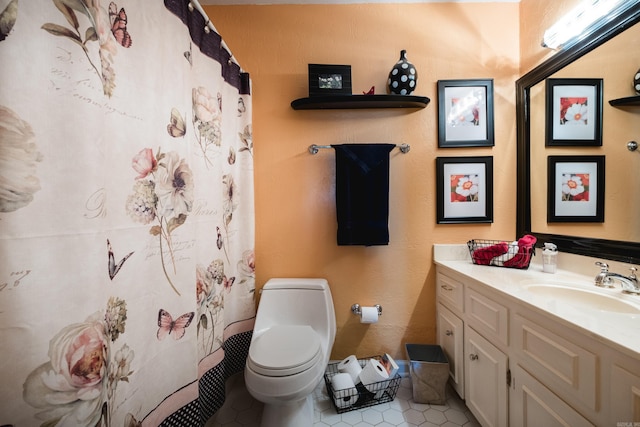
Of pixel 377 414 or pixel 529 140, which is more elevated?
pixel 529 140

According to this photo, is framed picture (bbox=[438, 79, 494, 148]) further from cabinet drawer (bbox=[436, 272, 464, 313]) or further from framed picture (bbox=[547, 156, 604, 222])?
cabinet drawer (bbox=[436, 272, 464, 313])

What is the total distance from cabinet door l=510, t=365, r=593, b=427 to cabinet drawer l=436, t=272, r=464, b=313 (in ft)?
1.29

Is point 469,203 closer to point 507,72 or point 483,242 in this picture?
point 483,242

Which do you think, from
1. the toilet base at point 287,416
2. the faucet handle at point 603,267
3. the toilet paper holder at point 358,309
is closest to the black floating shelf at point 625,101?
the faucet handle at point 603,267

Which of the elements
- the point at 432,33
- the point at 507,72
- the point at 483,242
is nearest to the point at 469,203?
the point at 483,242

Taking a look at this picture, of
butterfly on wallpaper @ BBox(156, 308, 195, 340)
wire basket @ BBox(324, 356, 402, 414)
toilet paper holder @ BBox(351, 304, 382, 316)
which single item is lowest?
wire basket @ BBox(324, 356, 402, 414)

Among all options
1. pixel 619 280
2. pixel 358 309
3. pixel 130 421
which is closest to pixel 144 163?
pixel 130 421

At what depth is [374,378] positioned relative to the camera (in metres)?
1.35

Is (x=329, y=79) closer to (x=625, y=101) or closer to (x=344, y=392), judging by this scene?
(x=625, y=101)

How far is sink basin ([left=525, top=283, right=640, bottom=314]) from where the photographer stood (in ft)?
2.91

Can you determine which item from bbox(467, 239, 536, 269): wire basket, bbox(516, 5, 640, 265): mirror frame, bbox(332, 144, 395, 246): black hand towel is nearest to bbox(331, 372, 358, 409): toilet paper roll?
bbox(332, 144, 395, 246): black hand towel

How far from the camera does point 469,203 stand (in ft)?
5.21

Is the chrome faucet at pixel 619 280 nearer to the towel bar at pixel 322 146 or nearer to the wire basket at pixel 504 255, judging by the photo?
the wire basket at pixel 504 255

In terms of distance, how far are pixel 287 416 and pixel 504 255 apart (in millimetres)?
1375
